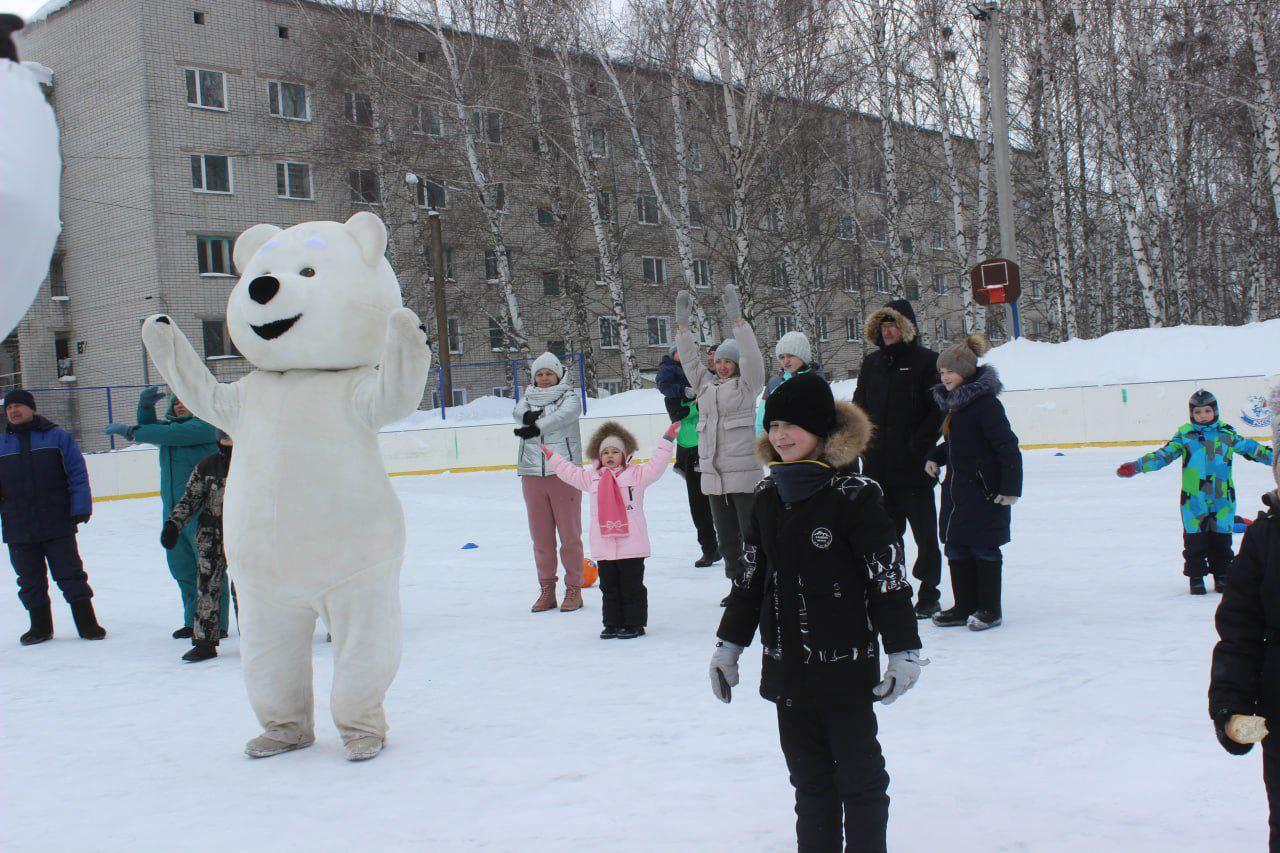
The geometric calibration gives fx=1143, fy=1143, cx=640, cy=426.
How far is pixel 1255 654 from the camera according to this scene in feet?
8.14

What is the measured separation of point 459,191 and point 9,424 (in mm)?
19712

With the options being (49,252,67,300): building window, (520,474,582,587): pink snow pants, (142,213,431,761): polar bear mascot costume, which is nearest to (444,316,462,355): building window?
(49,252,67,300): building window

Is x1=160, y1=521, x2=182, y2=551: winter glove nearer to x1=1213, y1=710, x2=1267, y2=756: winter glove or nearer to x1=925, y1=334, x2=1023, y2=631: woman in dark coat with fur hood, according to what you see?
x1=925, y1=334, x2=1023, y2=631: woman in dark coat with fur hood

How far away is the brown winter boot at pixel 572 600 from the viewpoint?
7031mm

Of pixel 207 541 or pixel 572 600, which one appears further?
pixel 572 600

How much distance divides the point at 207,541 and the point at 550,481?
199 centimetres

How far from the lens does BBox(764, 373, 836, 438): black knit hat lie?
297cm

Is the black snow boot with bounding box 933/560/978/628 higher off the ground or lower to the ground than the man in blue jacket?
lower

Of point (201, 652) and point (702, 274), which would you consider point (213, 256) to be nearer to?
point (702, 274)

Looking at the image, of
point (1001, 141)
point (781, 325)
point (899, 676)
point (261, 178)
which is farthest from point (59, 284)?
point (899, 676)

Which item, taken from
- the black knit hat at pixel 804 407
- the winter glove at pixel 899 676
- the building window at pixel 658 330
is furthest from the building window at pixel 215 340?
the winter glove at pixel 899 676

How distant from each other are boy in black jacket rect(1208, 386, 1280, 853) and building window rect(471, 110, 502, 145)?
24058 millimetres

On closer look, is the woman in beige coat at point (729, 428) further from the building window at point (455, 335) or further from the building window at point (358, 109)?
the building window at point (455, 335)

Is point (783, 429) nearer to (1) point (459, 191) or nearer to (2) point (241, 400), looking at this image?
(2) point (241, 400)
